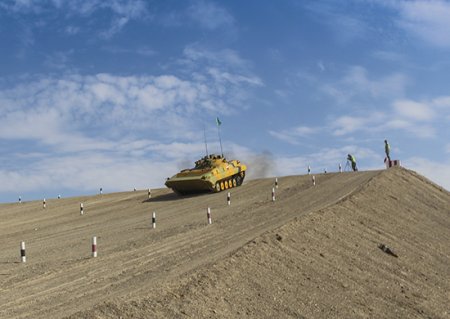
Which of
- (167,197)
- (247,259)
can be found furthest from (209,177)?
(247,259)

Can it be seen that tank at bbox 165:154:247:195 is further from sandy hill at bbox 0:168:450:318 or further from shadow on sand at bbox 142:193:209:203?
sandy hill at bbox 0:168:450:318

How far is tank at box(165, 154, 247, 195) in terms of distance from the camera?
32.7 meters

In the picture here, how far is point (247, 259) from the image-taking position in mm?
15438

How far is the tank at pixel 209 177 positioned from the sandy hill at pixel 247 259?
2.17 metres

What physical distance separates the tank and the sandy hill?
2171mm

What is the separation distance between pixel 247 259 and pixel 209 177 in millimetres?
17160

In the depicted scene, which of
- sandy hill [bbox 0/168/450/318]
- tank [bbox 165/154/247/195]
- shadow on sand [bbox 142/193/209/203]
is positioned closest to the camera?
sandy hill [bbox 0/168/450/318]

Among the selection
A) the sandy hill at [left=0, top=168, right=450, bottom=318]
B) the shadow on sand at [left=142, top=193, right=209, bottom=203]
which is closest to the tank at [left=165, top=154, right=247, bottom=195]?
the shadow on sand at [left=142, top=193, right=209, bottom=203]

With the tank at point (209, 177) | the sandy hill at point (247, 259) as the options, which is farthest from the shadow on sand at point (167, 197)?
the sandy hill at point (247, 259)

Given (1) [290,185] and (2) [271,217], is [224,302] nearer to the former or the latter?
(2) [271,217]

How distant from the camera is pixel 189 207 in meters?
28.8

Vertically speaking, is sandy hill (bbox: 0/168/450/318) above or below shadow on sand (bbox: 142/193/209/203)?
below

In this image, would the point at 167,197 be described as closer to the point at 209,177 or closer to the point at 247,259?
the point at 209,177

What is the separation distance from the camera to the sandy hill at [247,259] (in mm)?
12656
